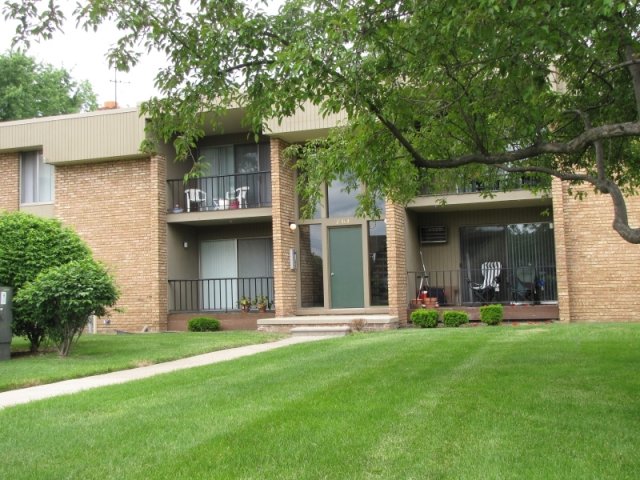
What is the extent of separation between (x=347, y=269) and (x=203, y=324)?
3869mm

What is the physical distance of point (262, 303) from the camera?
1811 centimetres

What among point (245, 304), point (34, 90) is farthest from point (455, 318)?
point (34, 90)

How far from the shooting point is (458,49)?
277 inches

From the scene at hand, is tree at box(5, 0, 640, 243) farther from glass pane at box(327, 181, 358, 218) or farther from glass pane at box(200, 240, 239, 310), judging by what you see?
glass pane at box(200, 240, 239, 310)

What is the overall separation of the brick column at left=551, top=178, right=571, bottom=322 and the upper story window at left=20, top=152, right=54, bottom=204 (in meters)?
13.5

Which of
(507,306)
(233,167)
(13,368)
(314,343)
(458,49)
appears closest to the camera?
(458,49)

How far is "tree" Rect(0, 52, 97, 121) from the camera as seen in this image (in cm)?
3572

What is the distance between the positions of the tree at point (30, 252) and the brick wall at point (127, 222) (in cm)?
548

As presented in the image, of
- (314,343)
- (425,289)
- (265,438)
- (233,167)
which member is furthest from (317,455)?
(233,167)

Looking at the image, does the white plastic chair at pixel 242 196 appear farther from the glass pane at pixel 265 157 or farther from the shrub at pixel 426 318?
the shrub at pixel 426 318

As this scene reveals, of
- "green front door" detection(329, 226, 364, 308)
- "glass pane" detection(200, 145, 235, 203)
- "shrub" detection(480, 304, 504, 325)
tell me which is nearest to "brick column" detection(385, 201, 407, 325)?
"green front door" detection(329, 226, 364, 308)

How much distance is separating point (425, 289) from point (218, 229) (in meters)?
6.11

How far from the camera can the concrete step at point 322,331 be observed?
618 inches

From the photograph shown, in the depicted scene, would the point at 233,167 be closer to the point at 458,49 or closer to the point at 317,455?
the point at 458,49
